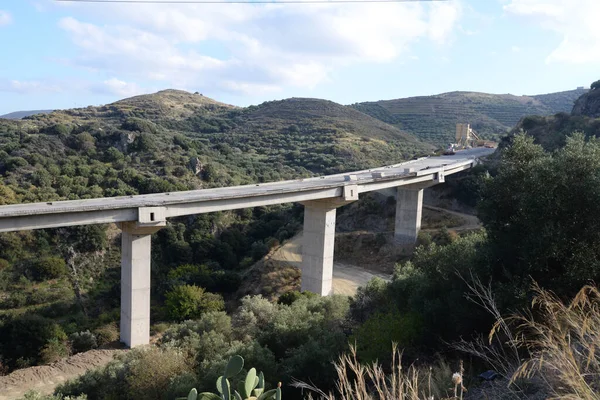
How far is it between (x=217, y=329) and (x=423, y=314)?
884 cm

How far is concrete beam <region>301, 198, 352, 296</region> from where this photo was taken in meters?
→ 33.7

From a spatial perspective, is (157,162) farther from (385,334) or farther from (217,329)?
(385,334)

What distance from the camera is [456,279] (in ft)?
50.5

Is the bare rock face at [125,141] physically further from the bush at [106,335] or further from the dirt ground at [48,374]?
the dirt ground at [48,374]

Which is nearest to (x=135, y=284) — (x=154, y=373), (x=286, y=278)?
(x=154, y=373)

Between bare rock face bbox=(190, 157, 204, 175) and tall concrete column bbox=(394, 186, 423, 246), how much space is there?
23024 millimetres

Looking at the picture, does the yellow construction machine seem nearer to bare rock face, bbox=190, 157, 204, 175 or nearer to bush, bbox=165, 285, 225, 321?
bare rock face, bbox=190, 157, 204, 175

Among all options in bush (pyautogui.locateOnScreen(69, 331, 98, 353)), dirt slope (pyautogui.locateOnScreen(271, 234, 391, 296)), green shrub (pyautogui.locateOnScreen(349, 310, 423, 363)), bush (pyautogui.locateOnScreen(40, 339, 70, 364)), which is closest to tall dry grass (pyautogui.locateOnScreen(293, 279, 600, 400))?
green shrub (pyautogui.locateOnScreen(349, 310, 423, 363))

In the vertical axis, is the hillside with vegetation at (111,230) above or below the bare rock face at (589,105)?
below

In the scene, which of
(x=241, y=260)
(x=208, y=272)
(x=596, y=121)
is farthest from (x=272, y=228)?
(x=596, y=121)

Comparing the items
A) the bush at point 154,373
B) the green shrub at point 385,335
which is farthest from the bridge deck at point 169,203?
the green shrub at point 385,335

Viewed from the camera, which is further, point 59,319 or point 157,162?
point 157,162

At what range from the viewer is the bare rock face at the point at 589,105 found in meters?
70.8

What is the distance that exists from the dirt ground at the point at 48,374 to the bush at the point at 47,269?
42.2 ft
